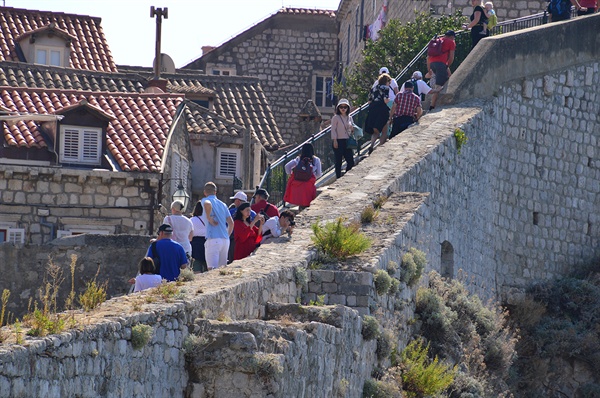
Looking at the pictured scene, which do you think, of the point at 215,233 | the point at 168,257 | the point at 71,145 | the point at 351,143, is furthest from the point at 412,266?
the point at 71,145

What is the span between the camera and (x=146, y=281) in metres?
14.3

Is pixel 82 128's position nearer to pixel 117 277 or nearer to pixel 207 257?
pixel 117 277

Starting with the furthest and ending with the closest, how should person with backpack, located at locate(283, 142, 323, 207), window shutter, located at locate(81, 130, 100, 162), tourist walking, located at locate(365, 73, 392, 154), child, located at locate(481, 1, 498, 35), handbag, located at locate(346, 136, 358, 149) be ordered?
window shutter, located at locate(81, 130, 100, 162) → child, located at locate(481, 1, 498, 35) → tourist walking, located at locate(365, 73, 392, 154) → handbag, located at locate(346, 136, 358, 149) → person with backpack, located at locate(283, 142, 323, 207)

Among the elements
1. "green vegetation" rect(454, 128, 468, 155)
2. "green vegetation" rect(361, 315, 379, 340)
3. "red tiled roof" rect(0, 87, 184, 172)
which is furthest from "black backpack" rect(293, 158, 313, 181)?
"red tiled roof" rect(0, 87, 184, 172)

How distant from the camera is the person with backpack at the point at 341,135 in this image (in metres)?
21.5

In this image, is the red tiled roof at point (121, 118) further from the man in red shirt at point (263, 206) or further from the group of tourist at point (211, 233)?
the group of tourist at point (211, 233)

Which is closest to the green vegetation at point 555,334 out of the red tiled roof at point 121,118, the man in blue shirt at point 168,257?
the man in blue shirt at point 168,257

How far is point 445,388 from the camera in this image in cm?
1670

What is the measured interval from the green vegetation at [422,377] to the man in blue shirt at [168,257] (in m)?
2.78

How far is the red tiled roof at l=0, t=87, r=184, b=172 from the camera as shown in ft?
90.8

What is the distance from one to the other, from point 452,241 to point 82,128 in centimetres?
987

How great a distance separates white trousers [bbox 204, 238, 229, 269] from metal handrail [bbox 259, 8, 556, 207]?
5068 mm

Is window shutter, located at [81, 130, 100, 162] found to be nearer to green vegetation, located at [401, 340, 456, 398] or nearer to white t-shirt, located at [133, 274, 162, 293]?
green vegetation, located at [401, 340, 456, 398]

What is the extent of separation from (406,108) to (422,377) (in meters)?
7.02
